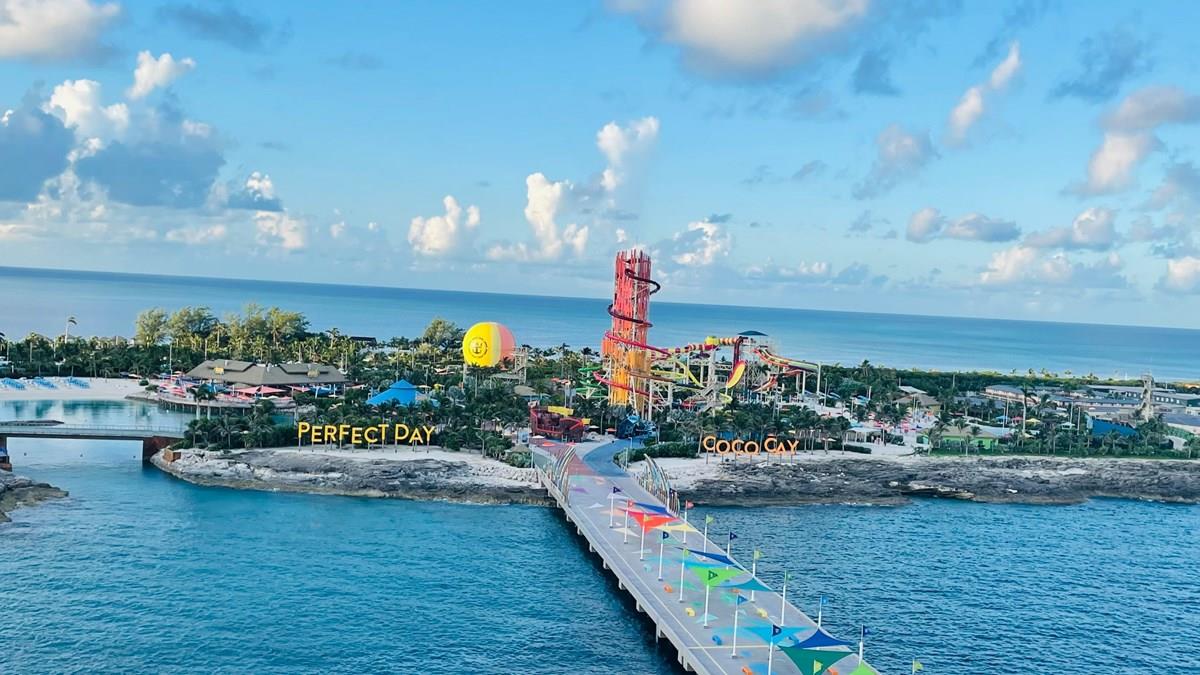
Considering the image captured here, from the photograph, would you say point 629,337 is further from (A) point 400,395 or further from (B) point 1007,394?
(B) point 1007,394

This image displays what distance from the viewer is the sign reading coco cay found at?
84875 millimetres

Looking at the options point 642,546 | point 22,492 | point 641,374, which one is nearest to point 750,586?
point 642,546

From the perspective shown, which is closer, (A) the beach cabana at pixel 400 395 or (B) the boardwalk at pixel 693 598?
(B) the boardwalk at pixel 693 598

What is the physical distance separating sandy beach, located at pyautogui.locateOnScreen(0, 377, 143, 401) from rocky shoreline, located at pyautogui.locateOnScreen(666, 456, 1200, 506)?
2830 inches

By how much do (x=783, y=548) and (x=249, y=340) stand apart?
109 m

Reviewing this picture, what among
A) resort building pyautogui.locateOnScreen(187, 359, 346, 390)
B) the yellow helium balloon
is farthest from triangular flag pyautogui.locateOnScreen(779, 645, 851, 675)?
the yellow helium balloon

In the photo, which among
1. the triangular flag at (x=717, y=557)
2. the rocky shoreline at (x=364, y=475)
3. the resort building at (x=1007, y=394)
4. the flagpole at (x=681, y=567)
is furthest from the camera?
the resort building at (x=1007, y=394)

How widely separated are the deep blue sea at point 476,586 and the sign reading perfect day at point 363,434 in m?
9.80

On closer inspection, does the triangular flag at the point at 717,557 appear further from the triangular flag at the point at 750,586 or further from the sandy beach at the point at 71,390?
the sandy beach at the point at 71,390

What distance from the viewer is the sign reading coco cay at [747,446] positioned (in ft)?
Answer: 278

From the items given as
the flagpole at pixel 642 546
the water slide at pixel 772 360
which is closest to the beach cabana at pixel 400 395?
the water slide at pixel 772 360

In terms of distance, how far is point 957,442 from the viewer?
95812 millimetres

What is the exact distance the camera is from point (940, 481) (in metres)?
81.5

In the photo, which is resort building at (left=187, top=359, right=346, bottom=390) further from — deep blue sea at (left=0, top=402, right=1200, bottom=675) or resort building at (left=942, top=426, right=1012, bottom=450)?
resort building at (left=942, top=426, right=1012, bottom=450)
